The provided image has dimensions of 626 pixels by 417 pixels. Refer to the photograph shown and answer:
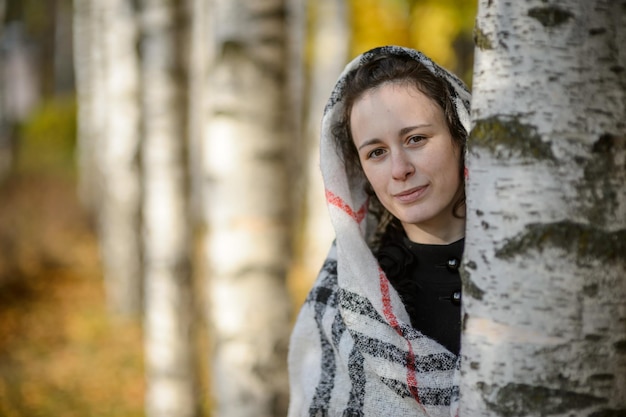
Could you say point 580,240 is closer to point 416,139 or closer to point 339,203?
point 416,139

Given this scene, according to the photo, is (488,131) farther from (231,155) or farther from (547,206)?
(231,155)

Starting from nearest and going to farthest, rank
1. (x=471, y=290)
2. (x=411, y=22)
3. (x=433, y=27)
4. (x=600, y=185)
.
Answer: (x=600, y=185) → (x=471, y=290) → (x=433, y=27) → (x=411, y=22)

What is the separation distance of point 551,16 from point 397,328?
35.4 inches

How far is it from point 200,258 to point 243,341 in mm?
8823

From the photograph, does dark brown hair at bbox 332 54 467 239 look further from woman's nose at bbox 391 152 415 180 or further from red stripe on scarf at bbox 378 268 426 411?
red stripe on scarf at bbox 378 268 426 411

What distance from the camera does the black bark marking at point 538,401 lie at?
112 cm

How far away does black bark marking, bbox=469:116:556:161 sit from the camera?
3.71 feet

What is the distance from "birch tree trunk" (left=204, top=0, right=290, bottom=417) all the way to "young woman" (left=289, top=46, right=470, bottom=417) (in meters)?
1.17

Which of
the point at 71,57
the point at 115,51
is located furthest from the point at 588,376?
the point at 71,57

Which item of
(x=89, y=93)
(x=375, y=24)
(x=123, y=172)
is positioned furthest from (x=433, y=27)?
(x=123, y=172)

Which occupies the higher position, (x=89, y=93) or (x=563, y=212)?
(x=89, y=93)

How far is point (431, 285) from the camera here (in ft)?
6.16

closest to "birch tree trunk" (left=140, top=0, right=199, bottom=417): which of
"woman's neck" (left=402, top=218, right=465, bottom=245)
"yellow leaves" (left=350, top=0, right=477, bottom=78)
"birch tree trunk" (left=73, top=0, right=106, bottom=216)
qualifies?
"woman's neck" (left=402, top=218, right=465, bottom=245)

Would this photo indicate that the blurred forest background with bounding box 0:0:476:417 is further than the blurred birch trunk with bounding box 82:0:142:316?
No
